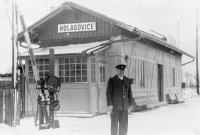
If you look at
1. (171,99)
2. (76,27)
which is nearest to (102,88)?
(76,27)

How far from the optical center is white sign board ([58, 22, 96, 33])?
45.6 feet

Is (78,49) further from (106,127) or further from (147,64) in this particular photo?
(147,64)

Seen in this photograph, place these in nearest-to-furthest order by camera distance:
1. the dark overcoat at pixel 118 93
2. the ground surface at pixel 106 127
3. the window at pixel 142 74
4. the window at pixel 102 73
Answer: the dark overcoat at pixel 118 93, the ground surface at pixel 106 127, the window at pixel 102 73, the window at pixel 142 74

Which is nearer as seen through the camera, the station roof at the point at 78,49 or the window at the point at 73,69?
the station roof at the point at 78,49

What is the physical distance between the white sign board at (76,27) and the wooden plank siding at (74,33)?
0.13m

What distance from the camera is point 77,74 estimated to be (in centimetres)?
1303

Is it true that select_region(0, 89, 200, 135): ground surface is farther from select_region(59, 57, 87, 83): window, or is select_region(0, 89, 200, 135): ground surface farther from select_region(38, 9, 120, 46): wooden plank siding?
select_region(38, 9, 120, 46): wooden plank siding

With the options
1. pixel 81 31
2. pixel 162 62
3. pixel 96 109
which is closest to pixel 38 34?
pixel 81 31

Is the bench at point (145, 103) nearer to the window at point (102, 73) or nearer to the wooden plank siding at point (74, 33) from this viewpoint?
the window at point (102, 73)

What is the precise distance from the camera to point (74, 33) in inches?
559

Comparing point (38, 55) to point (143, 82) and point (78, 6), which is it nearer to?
point (78, 6)

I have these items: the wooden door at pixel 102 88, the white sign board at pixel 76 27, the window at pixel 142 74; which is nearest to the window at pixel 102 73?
the wooden door at pixel 102 88

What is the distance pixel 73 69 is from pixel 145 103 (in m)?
4.31

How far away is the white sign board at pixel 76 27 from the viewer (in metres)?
13.9
